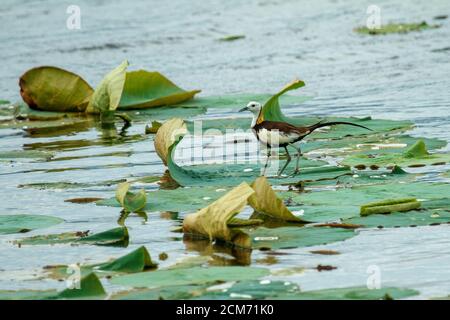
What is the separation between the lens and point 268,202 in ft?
19.4

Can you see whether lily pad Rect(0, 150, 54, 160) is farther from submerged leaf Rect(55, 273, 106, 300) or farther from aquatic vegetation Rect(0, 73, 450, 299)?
submerged leaf Rect(55, 273, 106, 300)

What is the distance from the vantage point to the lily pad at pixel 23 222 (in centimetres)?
607

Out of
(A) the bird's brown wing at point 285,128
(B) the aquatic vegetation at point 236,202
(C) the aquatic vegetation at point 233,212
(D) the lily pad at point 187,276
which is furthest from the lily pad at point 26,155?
(D) the lily pad at point 187,276

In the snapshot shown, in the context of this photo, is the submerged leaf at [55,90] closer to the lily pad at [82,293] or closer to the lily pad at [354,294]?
the lily pad at [82,293]

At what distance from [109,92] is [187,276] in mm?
5217

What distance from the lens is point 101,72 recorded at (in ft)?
46.0

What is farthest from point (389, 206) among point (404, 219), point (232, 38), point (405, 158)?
point (232, 38)

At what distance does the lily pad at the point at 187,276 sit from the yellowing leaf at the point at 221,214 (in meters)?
0.48

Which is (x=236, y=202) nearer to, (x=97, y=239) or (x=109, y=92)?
(x=97, y=239)

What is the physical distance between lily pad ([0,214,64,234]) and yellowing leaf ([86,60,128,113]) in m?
3.41

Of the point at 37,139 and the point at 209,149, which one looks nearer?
the point at 209,149
